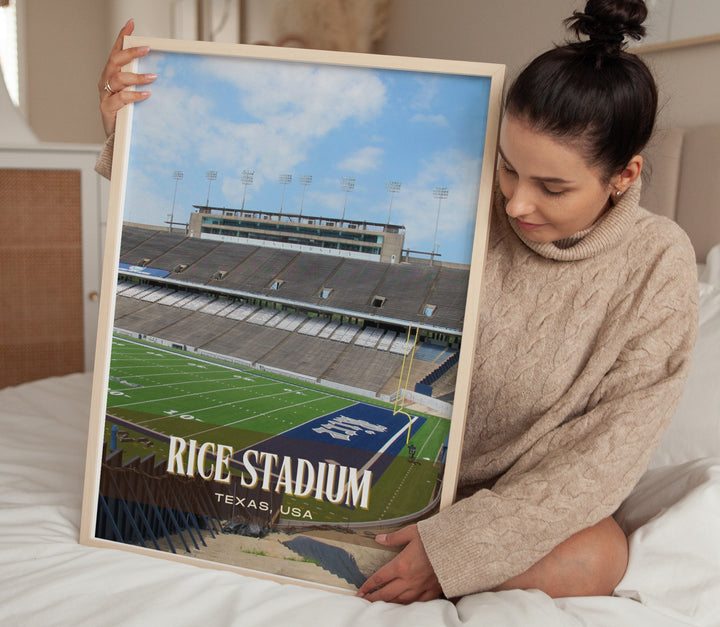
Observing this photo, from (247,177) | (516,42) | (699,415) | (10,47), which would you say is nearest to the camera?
(247,177)

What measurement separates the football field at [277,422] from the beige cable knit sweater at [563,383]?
8 centimetres

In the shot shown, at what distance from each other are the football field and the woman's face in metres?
0.31

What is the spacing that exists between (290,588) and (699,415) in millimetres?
798

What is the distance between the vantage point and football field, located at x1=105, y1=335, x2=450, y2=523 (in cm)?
85

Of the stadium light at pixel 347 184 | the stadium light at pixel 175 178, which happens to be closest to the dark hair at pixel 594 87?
the stadium light at pixel 347 184

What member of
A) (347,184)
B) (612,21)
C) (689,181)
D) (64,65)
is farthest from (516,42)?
(64,65)

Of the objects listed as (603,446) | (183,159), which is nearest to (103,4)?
(183,159)

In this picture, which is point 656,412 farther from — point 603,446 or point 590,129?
point 590,129

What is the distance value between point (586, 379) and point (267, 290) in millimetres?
474

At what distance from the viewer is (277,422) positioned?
2.87 ft

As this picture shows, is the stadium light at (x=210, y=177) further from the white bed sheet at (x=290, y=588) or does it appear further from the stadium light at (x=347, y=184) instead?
the white bed sheet at (x=290, y=588)

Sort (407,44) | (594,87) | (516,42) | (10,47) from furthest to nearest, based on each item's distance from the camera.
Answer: (10,47) < (407,44) < (516,42) < (594,87)

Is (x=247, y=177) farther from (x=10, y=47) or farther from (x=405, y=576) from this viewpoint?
(x=10, y=47)

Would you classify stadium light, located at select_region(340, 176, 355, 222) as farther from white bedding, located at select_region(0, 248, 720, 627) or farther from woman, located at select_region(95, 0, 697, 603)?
white bedding, located at select_region(0, 248, 720, 627)
